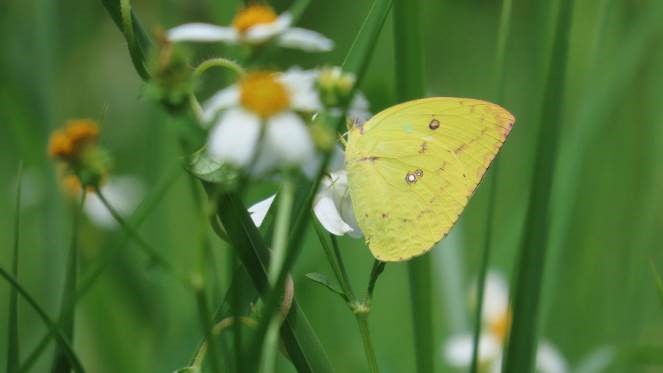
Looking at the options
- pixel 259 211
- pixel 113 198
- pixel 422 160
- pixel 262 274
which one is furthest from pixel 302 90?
pixel 113 198

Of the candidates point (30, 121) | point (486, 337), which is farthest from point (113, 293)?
point (486, 337)

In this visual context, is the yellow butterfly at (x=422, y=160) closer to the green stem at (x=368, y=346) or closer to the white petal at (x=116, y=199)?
the green stem at (x=368, y=346)

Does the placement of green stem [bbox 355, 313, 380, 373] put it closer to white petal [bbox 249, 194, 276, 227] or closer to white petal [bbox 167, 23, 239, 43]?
white petal [bbox 249, 194, 276, 227]

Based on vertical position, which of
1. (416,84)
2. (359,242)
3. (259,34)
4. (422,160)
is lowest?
(359,242)

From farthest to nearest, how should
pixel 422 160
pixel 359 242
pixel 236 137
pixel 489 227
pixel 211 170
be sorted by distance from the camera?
pixel 359 242, pixel 422 160, pixel 489 227, pixel 211 170, pixel 236 137

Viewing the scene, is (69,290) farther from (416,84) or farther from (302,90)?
(416,84)
